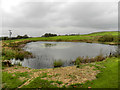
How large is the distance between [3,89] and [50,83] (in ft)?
14.1

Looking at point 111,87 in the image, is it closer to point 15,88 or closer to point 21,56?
point 15,88

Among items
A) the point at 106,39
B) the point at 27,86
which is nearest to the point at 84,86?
the point at 27,86

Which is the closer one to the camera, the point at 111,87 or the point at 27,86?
the point at 111,87

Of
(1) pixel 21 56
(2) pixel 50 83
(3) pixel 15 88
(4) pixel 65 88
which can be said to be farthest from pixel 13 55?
(4) pixel 65 88

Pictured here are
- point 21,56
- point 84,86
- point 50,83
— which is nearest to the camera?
point 84,86

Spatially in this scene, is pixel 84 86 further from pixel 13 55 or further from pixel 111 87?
pixel 13 55

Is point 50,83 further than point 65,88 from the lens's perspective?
Yes

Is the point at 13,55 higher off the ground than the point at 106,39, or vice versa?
the point at 106,39

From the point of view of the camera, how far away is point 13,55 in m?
21.6

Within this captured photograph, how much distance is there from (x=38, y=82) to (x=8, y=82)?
322 centimetres

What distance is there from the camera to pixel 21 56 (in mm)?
21031

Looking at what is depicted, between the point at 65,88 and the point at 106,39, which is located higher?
the point at 106,39

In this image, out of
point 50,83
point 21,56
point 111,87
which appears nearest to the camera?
point 111,87

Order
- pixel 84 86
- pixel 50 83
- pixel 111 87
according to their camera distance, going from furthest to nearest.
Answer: pixel 50 83 → pixel 84 86 → pixel 111 87
